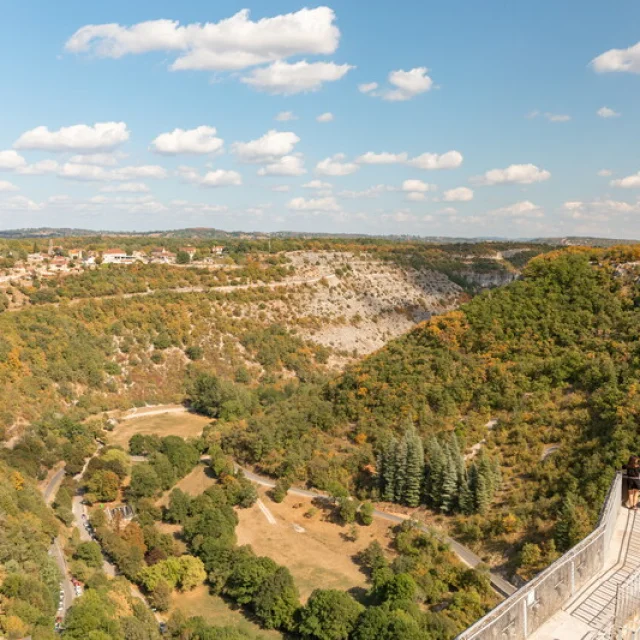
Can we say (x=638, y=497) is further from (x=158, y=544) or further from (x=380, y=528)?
(x=158, y=544)

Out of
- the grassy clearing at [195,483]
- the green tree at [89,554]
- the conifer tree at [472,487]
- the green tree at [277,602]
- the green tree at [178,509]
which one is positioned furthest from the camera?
the grassy clearing at [195,483]

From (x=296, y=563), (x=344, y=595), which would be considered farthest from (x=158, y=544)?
(x=344, y=595)

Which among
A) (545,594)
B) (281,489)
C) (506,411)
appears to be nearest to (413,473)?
(506,411)

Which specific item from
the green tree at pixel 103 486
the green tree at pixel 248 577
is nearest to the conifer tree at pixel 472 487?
the green tree at pixel 248 577

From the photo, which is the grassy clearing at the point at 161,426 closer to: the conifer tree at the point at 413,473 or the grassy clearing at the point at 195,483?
the grassy clearing at the point at 195,483

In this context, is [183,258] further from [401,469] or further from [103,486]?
[401,469]

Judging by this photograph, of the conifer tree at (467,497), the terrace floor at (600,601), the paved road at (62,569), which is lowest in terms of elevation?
the paved road at (62,569)

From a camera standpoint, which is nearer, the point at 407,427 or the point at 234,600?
the point at 234,600
